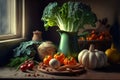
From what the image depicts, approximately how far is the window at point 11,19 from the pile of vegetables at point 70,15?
25cm

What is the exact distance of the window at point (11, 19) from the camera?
221cm

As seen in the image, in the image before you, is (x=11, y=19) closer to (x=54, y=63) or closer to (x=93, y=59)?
(x=54, y=63)

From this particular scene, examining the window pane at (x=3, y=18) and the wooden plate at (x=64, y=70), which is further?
the window pane at (x=3, y=18)

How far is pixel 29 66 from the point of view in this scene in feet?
6.38

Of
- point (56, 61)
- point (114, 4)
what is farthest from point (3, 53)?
point (114, 4)

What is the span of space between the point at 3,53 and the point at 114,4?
3.67 feet

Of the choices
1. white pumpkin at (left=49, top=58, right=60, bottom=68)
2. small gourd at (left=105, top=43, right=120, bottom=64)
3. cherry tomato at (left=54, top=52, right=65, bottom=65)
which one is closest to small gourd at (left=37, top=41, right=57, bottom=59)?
cherry tomato at (left=54, top=52, right=65, bottom=65)

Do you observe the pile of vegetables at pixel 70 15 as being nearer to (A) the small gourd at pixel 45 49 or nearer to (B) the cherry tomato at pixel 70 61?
(A) the small gourd at pixel 45 49

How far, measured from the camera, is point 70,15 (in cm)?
210

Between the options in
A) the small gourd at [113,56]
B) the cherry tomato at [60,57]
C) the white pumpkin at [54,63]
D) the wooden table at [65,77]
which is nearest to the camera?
the wooden table at [65,77]

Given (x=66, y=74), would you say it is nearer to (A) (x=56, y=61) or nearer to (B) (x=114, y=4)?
(A) (x=56, y=61)

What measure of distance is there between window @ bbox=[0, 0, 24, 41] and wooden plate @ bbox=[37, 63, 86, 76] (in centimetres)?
48

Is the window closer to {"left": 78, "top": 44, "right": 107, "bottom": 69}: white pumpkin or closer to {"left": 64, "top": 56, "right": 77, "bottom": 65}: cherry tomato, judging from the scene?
{"left": 64, "top": 56, "right": 77, "bottom": 65}: cherry tomato

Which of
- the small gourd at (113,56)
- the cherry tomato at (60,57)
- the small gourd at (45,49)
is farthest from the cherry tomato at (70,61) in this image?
the small gourd at (113,56)
